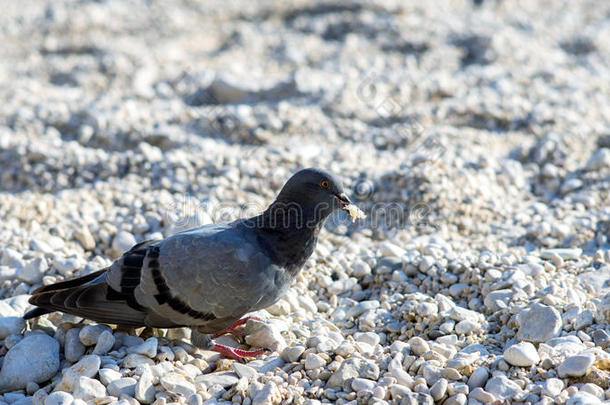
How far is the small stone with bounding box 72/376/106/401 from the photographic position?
159 inches

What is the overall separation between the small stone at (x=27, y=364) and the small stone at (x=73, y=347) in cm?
8

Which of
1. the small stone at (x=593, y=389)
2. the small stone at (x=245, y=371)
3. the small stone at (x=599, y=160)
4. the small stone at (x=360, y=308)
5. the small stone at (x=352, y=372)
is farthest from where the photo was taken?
the small stone at (x=599, y=160)

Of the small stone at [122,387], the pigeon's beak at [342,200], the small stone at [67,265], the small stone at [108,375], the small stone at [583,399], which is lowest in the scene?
the small stone at [122,387]

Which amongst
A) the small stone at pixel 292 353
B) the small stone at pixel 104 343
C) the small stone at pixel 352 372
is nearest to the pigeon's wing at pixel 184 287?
the small stone at pixel 104 343

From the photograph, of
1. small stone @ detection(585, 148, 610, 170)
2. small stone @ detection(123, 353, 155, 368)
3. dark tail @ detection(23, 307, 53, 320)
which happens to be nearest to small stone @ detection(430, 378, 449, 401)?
small stone @ detection(123, 353, 155, 368)

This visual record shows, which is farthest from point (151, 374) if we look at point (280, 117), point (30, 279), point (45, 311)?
point (280, 117)

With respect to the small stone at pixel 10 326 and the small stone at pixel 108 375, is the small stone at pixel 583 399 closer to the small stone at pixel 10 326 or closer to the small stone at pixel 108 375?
the small stone at pixel 108 375

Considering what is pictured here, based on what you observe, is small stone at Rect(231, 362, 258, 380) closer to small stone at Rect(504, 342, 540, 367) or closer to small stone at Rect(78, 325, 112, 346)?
small stone at Rect(78, 325, 112, 346)

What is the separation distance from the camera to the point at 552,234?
6340mm

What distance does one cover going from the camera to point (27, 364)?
4.43 metres

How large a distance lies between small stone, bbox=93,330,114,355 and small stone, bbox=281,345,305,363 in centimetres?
112

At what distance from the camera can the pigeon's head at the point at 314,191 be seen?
486cm

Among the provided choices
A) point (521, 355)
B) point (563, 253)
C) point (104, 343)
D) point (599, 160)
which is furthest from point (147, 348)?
point (599, 160)

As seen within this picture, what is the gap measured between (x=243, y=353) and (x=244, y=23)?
9968mm
